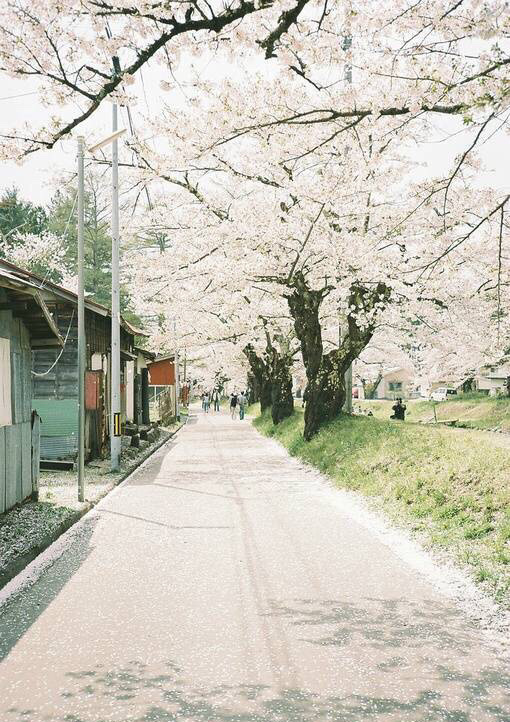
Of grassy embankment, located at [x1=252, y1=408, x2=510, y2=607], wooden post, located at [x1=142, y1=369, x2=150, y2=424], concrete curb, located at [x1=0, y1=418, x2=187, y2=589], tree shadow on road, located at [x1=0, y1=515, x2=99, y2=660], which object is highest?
wooden post, located at [x1=142, y1=369, x2=150, y2=424]

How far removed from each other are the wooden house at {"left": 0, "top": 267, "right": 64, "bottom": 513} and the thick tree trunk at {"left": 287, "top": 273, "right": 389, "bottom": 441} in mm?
8733

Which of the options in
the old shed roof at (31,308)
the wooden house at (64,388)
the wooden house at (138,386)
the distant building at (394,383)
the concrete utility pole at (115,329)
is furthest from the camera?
the distant building at (394,383)

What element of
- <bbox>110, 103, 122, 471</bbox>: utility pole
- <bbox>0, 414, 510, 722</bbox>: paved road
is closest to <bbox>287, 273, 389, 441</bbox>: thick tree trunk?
<bbox>110, 103, 122, 471</bbox>: utility pole

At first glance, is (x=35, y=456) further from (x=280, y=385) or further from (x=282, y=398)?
(x=282, y=398)

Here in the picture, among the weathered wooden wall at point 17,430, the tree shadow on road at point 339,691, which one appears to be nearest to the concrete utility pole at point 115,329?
the weathered wooden wall at point 17,430

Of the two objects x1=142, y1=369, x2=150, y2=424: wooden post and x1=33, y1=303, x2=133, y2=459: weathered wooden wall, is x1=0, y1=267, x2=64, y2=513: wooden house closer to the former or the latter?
x1=33, y1=303, x2=133, y2=459: weathered wooden wall

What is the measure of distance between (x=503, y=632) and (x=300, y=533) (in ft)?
12.8

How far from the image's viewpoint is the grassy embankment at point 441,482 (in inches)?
284

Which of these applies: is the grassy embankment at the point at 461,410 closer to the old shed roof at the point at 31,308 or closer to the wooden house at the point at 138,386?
the wooden house at the point at 138,386

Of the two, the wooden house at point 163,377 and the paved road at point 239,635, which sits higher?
the wooden house at point 163,377

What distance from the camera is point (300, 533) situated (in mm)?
8852

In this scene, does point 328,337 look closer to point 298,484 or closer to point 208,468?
point 208,468

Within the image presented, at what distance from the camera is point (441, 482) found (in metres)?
9.68

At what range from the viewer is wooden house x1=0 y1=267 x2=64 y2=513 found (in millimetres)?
9609
